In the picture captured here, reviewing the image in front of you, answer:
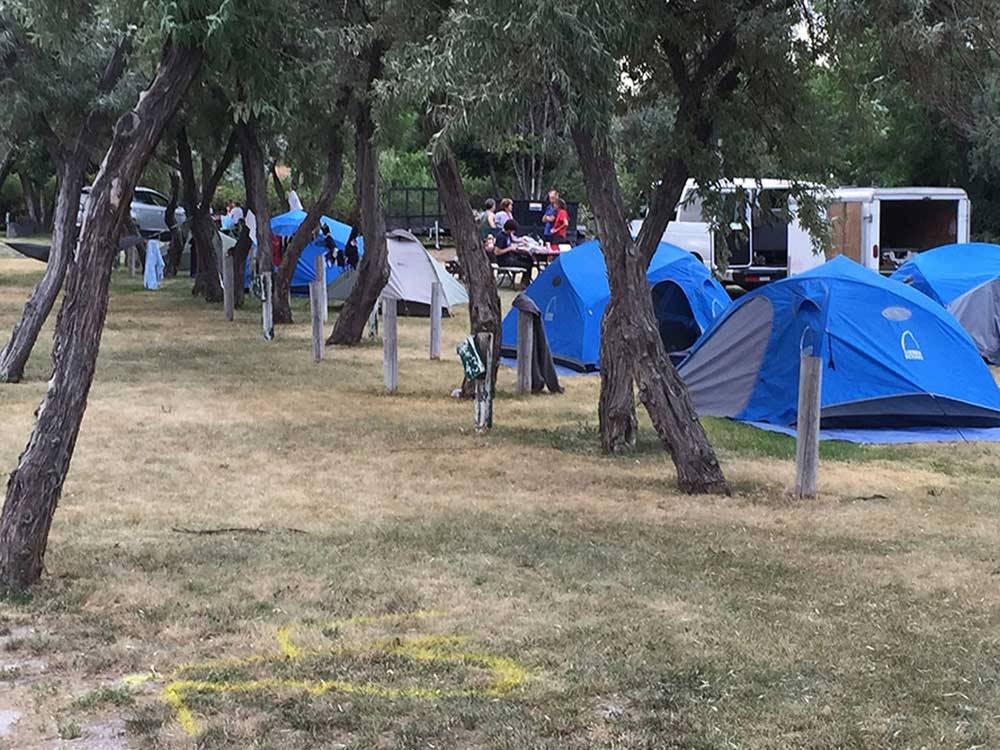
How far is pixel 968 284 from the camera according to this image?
15930 mm

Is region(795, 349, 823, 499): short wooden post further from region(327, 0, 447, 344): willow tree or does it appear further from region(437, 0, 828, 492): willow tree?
region(327, 0, 447, 344): willow tree

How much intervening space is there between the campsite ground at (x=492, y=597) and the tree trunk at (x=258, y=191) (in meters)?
8.39

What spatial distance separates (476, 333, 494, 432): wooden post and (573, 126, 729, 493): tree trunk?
5.36 feet

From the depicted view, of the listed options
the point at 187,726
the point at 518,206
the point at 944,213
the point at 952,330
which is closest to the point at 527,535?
the point at 187,726

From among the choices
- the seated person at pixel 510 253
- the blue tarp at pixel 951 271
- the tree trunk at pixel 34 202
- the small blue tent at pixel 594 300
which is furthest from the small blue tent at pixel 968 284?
the tree trunk at pixel 34 202

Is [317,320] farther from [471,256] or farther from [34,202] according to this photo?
[34,202]

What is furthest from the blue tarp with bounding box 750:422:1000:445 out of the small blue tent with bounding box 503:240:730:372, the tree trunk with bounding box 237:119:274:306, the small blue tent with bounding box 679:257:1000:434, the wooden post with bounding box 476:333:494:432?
the tree trunk with bounding box 237:119:274:306

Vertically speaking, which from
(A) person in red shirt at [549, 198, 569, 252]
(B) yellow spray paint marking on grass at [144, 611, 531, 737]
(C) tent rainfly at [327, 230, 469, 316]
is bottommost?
(B) yellow spray paint marking on grass at [144, 611, 531, 737]

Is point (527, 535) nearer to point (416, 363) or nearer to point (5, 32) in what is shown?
point (416, 363)

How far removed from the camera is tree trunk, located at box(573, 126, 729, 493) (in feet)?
26.3

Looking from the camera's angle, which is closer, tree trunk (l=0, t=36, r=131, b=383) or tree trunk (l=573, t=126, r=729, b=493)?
tree trunk (l=573, t=126, r=729, b=493)

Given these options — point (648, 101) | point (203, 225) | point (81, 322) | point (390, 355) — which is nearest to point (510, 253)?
point (203, 225)

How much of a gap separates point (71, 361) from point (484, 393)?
199 inches

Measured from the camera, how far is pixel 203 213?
2394 centimetres
